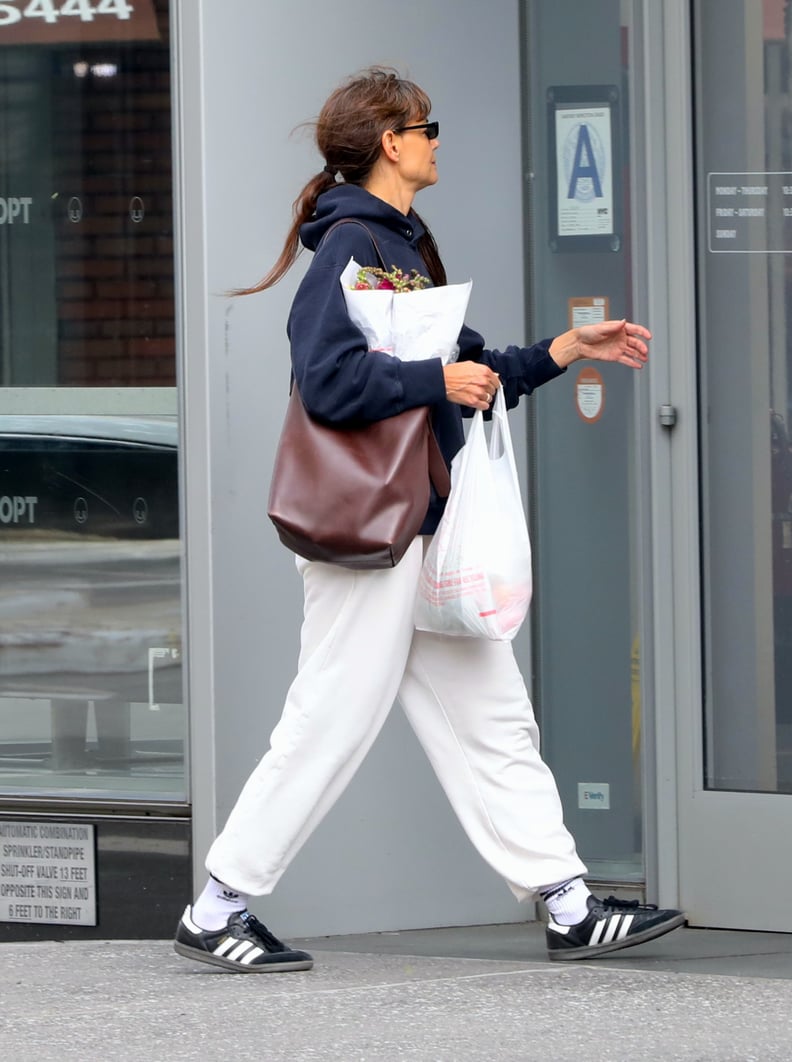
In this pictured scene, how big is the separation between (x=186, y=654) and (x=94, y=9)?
1704mm

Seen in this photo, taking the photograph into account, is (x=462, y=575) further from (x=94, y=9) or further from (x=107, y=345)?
(x=94, y=9)

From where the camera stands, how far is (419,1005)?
390 cm

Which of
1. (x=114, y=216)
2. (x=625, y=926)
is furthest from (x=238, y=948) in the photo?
(x=114, y=216)

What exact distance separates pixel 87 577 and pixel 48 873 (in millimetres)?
771

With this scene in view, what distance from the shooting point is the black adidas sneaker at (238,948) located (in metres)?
4.16

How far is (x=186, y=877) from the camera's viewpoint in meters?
4.74

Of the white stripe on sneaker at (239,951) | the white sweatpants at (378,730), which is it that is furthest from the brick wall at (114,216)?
the white stripe on sneaker at (239,951)

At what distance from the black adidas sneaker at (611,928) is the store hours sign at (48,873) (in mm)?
1307

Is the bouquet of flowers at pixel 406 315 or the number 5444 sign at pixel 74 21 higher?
the number 5444 sign at pixel 74 21

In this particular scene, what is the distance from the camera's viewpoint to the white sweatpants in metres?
4.02

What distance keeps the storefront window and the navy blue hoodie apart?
944 millimetres

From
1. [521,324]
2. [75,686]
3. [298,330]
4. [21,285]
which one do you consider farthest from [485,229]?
[75,686]

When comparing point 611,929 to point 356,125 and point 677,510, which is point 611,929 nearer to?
point 677,510

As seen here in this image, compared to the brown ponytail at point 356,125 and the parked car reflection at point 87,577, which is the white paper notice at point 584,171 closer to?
the brown ponytail at point 356,125
